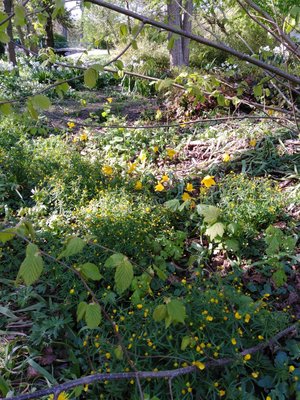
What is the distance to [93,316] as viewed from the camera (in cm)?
112

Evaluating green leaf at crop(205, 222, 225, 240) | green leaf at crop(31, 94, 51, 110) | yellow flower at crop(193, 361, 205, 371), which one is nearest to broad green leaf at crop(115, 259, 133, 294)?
green leaf at crop(31, 94, 51, 110)

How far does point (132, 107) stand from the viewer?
6457 mm

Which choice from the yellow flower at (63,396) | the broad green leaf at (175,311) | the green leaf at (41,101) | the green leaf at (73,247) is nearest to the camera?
the green leaf at (73,247)

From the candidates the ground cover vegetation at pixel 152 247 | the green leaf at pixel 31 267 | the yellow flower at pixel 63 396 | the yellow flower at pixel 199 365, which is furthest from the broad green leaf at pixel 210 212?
the green leaf at pixel 31 267

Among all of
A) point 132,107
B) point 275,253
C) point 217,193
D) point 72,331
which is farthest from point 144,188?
point 132,107

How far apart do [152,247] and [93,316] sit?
5.33 feet

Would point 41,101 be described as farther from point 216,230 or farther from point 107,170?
point 107,170

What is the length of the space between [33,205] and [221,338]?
2.18 metres

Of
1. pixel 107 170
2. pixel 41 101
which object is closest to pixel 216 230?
pixel 107 170

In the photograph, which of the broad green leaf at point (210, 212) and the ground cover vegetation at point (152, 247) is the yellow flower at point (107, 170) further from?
the broad green leaf at point (210, 212)

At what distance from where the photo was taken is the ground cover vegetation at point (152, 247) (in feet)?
5.53

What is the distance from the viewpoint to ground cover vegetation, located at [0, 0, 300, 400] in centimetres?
169

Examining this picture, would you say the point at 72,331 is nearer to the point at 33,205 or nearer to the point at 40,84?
the point at 33,205

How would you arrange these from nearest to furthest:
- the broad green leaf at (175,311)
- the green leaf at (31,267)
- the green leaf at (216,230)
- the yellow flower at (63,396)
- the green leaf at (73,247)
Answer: the green leaf at (31,267) < the green leaf at (73,247) < the broad green leaf at (175,311) < the yellow flower at (63,396) < the green leaf at (216,230)
